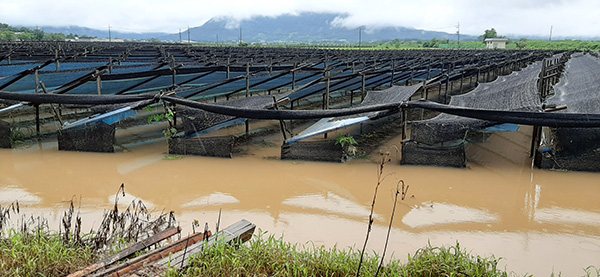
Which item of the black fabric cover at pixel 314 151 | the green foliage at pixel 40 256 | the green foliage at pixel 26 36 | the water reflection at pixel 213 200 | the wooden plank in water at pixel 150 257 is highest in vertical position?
the green foliage at pixel 26 36

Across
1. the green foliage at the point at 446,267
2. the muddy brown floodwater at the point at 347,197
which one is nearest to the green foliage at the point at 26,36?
the muddy brown floodwater at the point at 347,197

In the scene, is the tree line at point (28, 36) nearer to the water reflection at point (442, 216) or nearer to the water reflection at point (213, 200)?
the water reflection at point (213, 200)

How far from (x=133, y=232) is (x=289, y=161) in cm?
333

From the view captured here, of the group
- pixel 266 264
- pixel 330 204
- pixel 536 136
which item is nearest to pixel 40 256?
pixel 266 264

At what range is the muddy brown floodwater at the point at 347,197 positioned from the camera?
13.7ft

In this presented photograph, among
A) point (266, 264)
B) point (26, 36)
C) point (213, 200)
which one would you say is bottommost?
point (213, 200)

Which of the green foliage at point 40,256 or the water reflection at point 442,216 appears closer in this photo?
the green foliage at point 40,256

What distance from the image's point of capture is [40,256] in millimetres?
3215

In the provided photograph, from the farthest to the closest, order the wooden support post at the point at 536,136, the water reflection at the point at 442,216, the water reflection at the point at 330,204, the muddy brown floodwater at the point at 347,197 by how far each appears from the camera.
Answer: the wooden support post at the point at 536,136 → the water reflection at the point at 330,204 → the water reflection at the point at 442,216 → the muddy brown floodwater at the point at 347,197

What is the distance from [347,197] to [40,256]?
3.32m

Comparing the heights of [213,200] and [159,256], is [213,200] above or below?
below

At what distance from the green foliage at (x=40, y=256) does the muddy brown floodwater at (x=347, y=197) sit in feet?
3.28

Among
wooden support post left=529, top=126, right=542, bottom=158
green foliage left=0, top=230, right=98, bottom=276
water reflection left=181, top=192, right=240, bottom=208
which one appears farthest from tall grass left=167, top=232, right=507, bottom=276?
wooden support post left=529, top=126, right=542, bottom=158

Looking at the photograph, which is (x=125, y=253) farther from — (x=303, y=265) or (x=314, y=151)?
(x=314, y=151)
